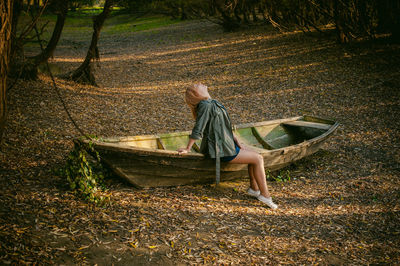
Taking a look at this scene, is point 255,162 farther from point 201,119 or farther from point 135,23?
point 135,23

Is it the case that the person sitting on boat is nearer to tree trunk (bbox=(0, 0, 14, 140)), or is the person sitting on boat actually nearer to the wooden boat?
the wooden boat

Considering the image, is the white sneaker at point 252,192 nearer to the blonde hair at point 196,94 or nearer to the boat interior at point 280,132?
the boat interior at point 280,132

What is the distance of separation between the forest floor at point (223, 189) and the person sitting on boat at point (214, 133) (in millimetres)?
691

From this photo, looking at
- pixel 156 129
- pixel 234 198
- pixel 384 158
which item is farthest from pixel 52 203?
pixel 384 158

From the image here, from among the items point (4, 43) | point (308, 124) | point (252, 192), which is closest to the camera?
point (4, 43)

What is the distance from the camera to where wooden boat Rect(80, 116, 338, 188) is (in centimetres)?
448

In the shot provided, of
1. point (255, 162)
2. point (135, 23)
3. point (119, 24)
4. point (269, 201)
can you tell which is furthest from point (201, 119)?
point (119, 24)

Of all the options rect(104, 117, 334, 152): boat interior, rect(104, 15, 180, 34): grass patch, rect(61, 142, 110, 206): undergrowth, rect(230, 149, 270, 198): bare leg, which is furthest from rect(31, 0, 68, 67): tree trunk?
rect(104, 15, 180, 34): grass patch

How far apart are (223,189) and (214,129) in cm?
122

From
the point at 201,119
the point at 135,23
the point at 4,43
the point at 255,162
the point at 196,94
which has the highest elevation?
the point at 135,23

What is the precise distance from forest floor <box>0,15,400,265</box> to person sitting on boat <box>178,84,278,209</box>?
2.27ft

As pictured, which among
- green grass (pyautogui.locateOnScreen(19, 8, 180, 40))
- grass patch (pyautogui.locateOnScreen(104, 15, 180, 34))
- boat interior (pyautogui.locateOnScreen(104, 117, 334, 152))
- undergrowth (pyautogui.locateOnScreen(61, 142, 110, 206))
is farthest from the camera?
grass patch (pyautogui.locateOnScreen(104, 15, 180, 34))

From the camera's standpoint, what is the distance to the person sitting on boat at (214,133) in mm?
4605

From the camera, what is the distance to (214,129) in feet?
15.3
